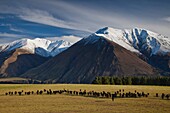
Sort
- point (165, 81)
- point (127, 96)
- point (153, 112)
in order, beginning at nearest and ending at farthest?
point (153, 112), point (127, 96), point (165, 81)

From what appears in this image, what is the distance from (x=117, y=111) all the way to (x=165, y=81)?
126 m

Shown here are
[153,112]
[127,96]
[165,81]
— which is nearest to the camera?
[153,112]

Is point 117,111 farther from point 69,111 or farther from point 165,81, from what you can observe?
point 165,81

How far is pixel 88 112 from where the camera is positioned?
48.9 metres

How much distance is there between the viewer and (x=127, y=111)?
164 ft

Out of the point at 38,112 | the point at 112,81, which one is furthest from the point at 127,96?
the point at 112,81

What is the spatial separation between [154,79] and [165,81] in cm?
650

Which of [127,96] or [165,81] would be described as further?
[165,81]

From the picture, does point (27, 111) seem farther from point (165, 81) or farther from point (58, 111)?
point (165, 81)

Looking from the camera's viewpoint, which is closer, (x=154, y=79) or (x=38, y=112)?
(x=38, y=112)

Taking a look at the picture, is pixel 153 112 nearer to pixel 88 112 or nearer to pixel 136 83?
pixel 88 112

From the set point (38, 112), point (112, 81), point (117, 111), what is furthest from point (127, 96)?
point (112, 81)

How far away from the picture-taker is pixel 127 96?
82.1 m

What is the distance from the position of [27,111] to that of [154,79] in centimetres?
13305
